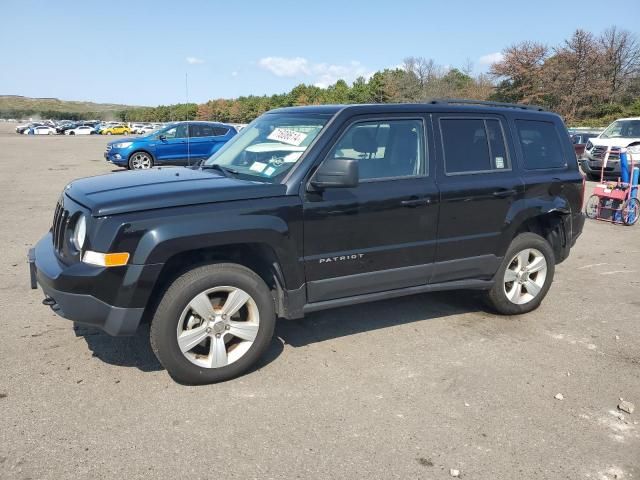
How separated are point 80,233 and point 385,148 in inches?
91.8

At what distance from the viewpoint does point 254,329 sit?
3.79 metres

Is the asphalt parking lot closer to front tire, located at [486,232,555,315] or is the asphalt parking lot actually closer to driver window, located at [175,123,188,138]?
front tire, located at [486,232,555,315]

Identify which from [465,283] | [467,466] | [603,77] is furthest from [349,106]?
[603,77]

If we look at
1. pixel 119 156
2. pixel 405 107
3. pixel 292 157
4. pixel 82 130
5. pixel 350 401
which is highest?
pixel 405 107

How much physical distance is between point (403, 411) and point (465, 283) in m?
1.70

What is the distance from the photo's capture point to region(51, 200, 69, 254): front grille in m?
3.77

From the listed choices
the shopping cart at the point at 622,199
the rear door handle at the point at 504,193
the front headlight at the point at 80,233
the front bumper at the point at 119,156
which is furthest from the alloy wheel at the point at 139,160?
the rear door handle at the point at 504,193

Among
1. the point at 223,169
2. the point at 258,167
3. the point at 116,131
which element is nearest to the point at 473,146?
the point at 258,167

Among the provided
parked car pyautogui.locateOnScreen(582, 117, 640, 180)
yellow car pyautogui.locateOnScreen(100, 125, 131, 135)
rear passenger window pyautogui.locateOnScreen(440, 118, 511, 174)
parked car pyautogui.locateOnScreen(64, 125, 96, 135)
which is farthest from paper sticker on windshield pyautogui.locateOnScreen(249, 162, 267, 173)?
parked car pyautogui.locateOnScreen(64, 125, 96, 135)

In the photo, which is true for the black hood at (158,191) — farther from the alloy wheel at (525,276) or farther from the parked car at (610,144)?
the parked car at (610,144)

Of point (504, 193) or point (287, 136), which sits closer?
point (287, 136)

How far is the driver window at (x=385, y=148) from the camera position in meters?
4.19

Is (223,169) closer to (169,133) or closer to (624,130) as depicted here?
(169,133)

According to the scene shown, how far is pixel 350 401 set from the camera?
3.54 m
